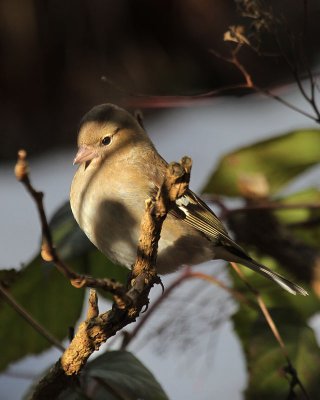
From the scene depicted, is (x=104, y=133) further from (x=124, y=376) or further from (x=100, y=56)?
(x=100, y=56)

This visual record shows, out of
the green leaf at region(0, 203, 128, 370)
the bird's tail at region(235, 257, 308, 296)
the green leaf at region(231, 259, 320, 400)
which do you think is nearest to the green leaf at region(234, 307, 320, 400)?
the green leaf at region(231, 259, 320, 400)

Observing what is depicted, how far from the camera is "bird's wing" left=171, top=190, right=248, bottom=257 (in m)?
1.93

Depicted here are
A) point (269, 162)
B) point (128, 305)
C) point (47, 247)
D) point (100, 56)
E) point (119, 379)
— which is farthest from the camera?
point (100, 56)

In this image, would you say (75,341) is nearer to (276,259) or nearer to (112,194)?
(112,194)

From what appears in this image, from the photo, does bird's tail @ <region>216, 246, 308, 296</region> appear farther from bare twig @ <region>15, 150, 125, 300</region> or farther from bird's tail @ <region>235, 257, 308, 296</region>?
bare twig @ <region>15, 150, 125, 300</region>

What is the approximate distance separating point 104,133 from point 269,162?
42 centimetres

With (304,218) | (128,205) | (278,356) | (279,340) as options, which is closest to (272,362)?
(278,356)

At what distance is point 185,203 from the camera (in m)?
1.93

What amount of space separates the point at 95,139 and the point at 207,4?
8.36ft

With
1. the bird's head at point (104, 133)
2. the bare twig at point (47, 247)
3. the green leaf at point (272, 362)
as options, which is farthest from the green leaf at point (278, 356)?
the bare twig at point (47, 247)

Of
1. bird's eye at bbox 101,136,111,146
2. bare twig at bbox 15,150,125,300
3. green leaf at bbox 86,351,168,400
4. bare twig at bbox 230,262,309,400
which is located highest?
bare twig at bbox 15,150,125,300

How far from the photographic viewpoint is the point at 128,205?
1.82 metres

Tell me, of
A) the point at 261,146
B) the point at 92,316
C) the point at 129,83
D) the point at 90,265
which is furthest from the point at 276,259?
the point at 129,83

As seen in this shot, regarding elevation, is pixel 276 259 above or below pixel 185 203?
below
